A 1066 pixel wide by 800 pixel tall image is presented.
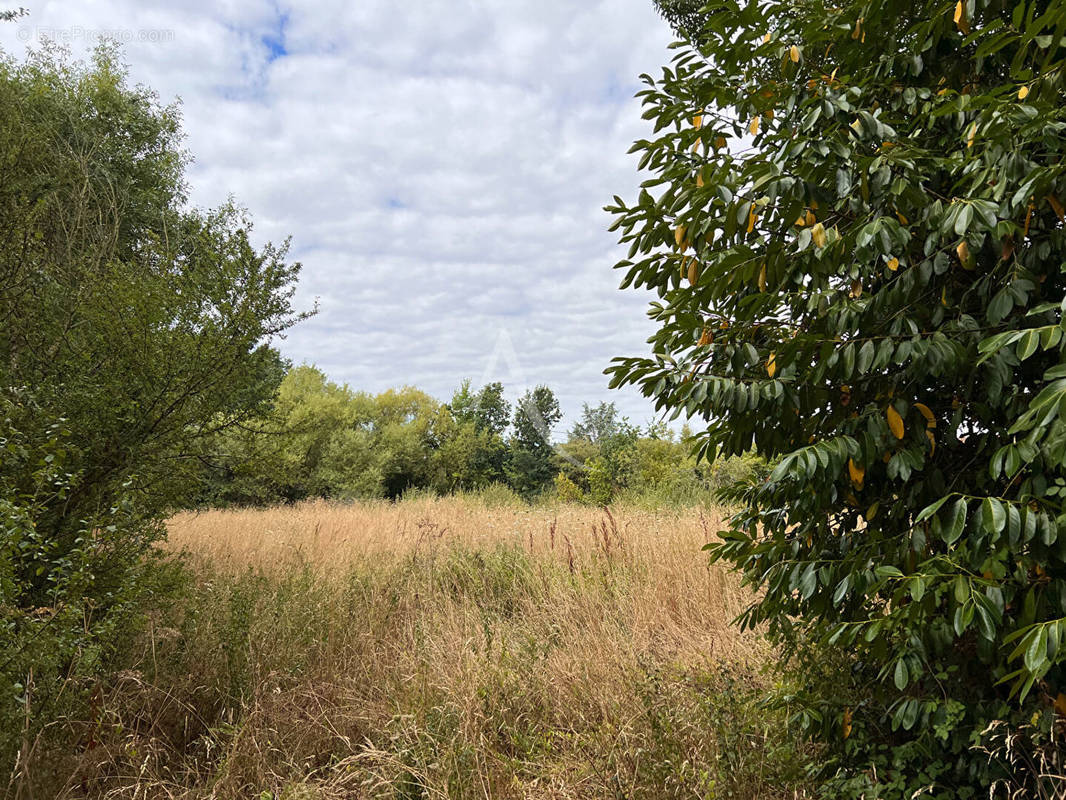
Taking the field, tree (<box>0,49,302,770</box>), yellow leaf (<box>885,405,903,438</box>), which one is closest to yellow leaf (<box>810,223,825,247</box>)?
yellow leaf (<box>885,405,903,438</box>)

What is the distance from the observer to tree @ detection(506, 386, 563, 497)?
24.3 meters

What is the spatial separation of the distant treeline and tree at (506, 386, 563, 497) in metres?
0.05

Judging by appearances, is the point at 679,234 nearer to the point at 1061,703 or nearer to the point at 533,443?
the point at 1061,703

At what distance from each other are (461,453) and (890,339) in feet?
73.0

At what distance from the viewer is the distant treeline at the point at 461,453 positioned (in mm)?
14148

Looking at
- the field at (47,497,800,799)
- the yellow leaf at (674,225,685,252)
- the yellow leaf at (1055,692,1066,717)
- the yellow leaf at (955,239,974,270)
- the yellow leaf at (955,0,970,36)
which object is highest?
the yellow leaf at (955,0,970,36)

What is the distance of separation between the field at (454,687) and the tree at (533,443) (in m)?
16.8

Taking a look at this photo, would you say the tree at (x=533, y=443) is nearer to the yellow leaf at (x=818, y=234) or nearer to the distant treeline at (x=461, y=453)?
the distant treeline at (x=461, y=453)

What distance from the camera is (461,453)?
23.5 m

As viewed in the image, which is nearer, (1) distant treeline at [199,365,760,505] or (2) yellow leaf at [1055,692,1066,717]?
(2) yellow leaf at [1055,692,1066,717]

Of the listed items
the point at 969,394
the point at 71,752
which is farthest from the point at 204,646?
the point at 969,394

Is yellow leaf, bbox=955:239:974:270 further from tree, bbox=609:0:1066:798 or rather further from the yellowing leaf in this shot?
the yellowing leaf

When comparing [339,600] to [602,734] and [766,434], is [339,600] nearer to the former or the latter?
[602,734]

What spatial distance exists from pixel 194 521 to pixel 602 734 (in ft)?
30.3
